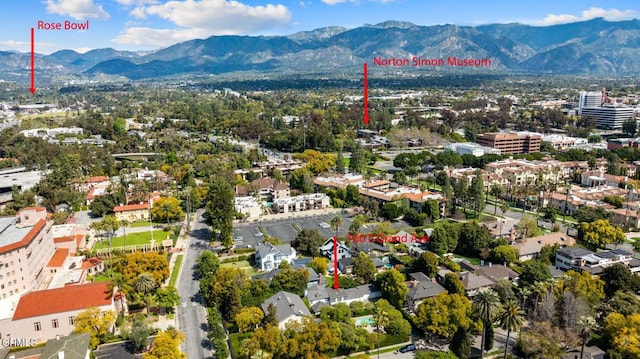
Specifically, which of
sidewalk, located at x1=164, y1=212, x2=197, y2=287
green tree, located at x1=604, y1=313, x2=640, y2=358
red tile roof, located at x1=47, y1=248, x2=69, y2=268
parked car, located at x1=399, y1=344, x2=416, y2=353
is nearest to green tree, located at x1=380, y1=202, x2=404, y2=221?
sidewalk, located at x1=164, y1=212, x2=197, y2=287

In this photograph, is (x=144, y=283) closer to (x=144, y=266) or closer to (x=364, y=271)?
(x=144, y=266)

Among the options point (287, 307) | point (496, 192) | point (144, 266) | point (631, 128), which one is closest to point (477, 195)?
point (496, 192)

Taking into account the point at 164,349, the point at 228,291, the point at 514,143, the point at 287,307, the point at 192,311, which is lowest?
the point at 192,311

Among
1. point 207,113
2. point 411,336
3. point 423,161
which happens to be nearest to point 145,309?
point 411,336

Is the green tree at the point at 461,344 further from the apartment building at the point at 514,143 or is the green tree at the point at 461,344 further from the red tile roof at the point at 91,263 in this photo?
the apartment building at the point at 514,143

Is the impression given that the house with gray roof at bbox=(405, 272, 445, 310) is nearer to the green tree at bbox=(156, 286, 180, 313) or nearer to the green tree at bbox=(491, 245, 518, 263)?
the green tree at bbox=(491, 245, 518, 263)
